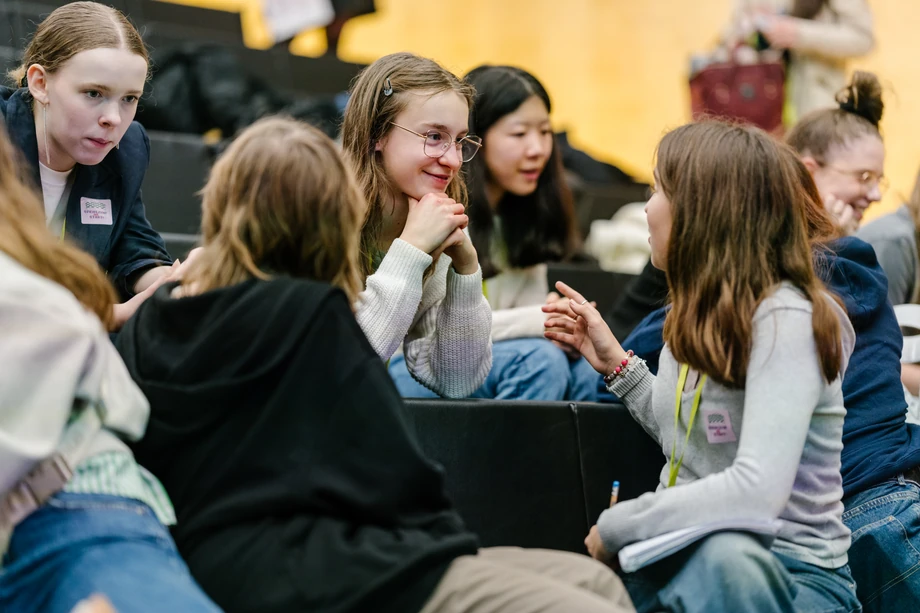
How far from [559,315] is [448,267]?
241 mm

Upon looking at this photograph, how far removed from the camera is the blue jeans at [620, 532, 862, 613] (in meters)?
1.54

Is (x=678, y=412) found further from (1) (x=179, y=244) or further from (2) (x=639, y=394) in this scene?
(1) (x=179, y=244)

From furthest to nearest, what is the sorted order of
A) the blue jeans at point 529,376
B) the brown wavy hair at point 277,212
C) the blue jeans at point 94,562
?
1. the blue jeans at point 529,376
2. the brown wavy hair at point 277,212
3. the blue jeans at point 94,562

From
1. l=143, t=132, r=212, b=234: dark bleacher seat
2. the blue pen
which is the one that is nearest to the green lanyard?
the blue pen

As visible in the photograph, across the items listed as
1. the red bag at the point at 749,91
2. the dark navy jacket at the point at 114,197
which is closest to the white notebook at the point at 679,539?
the dark navy jacket at the point at 114,197

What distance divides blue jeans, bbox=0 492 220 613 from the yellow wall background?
17.3 feet

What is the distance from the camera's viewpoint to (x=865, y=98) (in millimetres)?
2674

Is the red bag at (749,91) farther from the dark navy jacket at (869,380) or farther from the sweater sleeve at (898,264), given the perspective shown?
the dark navy jacket at (869,380)

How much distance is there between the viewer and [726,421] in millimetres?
1674

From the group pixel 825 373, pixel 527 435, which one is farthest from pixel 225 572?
pixel 825 373

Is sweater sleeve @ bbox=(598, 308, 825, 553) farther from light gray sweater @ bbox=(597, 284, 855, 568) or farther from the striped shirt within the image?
the striped shirt

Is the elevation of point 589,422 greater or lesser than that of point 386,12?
lesser

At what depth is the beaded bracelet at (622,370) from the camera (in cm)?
200

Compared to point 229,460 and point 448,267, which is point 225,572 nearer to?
point 229,460
